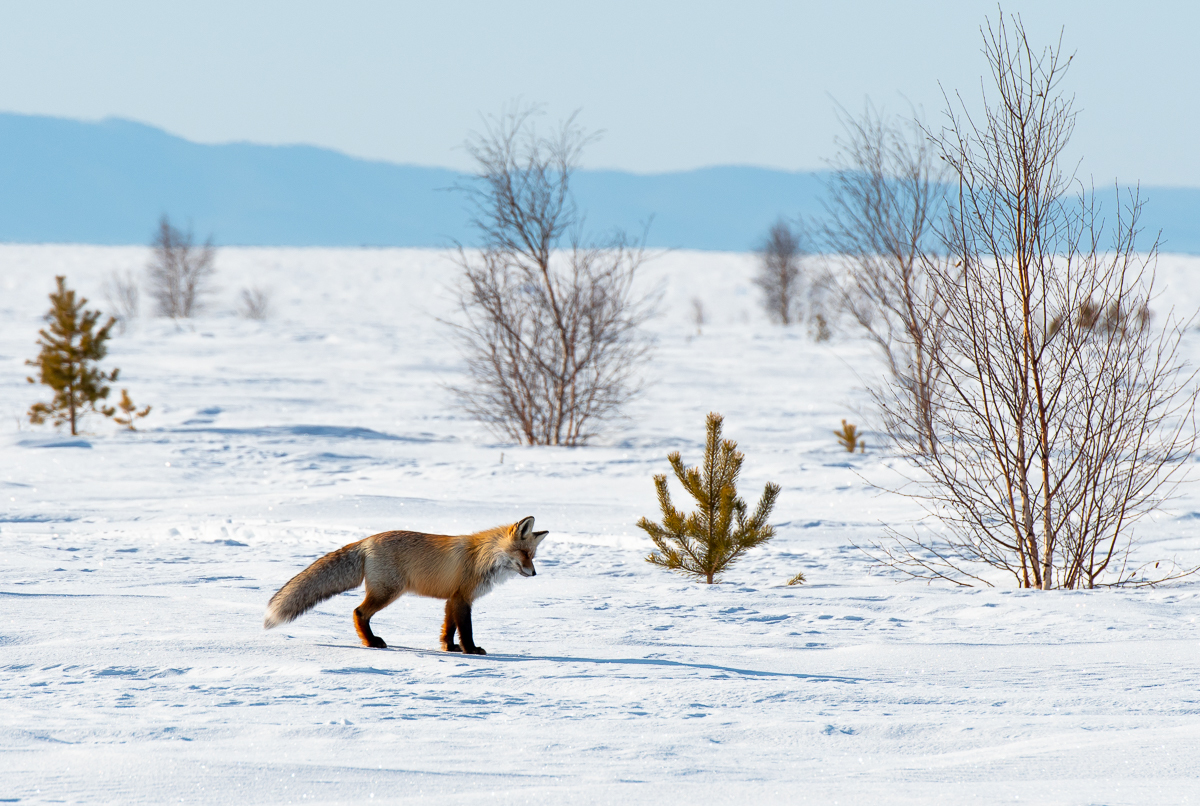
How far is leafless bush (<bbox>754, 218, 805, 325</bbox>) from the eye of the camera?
48.9m

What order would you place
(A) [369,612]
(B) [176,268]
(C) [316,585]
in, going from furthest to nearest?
(B) [176,268], (A) [369,612], (C) [316,585]

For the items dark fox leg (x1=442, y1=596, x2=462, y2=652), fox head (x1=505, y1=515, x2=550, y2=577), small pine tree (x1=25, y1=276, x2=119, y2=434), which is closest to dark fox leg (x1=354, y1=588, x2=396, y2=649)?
dark fox leg (x1=442, y1=596, x2=462, y2=652)

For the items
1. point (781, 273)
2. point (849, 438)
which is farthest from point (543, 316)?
point (781, 273)

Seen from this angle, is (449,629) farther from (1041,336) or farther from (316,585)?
(1041,336)

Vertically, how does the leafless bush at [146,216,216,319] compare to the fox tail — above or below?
above

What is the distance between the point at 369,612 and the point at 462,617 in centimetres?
41

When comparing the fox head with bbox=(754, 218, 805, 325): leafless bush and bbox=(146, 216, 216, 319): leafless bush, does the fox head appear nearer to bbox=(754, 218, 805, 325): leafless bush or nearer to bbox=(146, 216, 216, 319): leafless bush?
bbox=(754, 218, 805, 325): leafless bush

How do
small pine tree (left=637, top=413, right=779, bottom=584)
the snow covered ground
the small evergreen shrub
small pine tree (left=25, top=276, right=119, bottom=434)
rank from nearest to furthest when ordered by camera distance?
the snow covered ground → small pine tree (left=637, top=413, right=779, bottom=584) → the small evergreen shrub → small pine tree (left=25, top=276, right=119, bottom=434)

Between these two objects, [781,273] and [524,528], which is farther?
[781,273]

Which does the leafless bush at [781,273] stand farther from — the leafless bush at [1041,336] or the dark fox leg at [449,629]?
the dark fox leg at [449,629]

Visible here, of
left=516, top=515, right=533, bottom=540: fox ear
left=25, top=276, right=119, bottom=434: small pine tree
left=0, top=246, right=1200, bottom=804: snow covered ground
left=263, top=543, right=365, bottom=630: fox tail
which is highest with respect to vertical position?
left=25, top=276, right=119, bottom=434: small pine tree

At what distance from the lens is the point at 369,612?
4953 mm

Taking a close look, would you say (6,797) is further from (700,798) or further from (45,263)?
(45,263)

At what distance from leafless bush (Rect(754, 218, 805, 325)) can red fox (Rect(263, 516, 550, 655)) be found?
43881 millimetres
